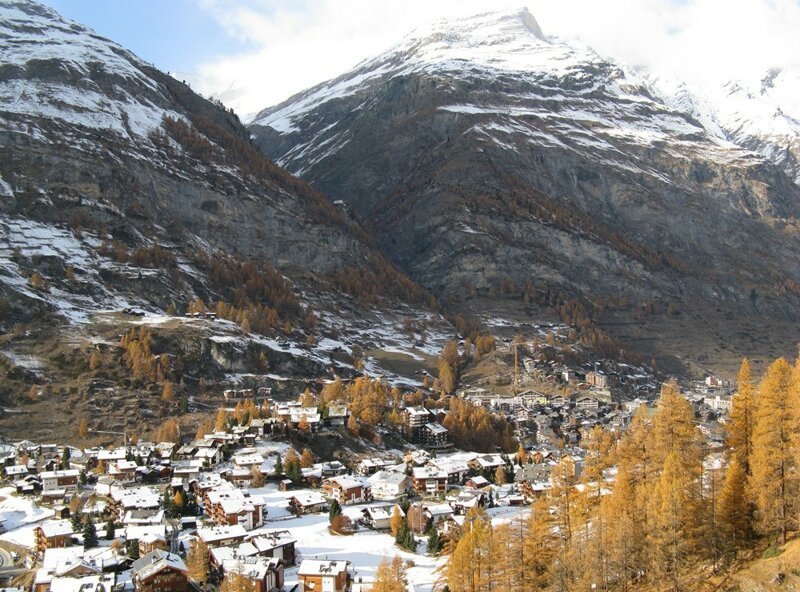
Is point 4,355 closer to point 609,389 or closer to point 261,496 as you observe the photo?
point 261,496

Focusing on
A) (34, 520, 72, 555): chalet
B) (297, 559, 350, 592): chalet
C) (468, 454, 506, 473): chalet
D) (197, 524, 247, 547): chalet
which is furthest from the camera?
(468, 454, 506, 473): chalet

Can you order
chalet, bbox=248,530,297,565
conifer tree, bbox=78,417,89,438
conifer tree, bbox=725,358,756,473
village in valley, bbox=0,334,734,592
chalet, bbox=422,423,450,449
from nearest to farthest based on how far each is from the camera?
1. conifer tree, bbox=725,358,756,473
2. village in valley, bbox=0,334,734,592
3. chalet, bbox=248,530,297,565
4. conifer tree, bbox=78,417,89,438
5. chalet, bbox=422,423,450,449

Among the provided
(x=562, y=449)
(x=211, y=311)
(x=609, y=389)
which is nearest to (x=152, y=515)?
(x=562, y=449)

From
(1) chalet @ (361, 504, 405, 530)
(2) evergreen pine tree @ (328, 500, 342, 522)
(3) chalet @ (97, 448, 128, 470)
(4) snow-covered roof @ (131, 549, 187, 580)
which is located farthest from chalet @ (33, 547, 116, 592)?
(3) chalet @ (97, 448, 128, 470)

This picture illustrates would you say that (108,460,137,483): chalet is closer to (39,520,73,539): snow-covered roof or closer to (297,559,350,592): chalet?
(39,520,73,539): snow-covered roof

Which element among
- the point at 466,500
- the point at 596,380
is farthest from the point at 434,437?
the point at 596,380

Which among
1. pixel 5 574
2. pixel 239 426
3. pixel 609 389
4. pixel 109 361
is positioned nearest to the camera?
pixel 5 574
